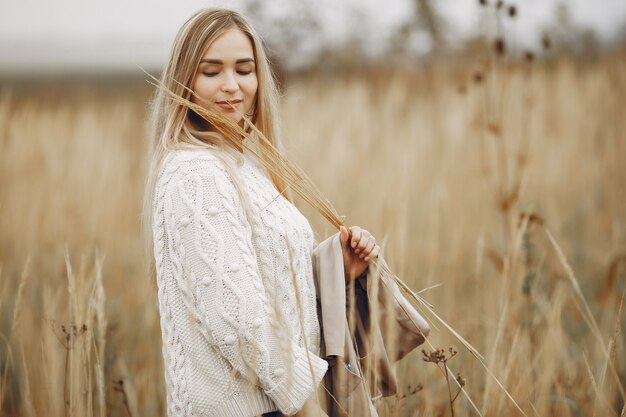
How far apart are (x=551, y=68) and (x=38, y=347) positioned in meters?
5.23

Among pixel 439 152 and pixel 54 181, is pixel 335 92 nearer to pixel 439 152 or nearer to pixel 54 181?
pixel 439 152

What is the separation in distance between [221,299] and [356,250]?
1.29 feet

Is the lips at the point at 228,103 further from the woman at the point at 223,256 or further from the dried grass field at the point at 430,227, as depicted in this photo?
the dried grass field at the point at 430,227

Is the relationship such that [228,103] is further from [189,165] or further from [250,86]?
[189,165]

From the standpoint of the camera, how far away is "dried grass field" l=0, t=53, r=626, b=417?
79.6 inches

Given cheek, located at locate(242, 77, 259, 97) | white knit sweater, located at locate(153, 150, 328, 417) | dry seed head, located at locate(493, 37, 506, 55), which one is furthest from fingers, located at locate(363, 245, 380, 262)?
dry seed head, located at locate(493, 37, 506, 55)

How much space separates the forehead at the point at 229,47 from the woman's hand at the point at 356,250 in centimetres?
53

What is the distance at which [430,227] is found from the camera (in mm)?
3387

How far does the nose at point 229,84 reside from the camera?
58.1 inches

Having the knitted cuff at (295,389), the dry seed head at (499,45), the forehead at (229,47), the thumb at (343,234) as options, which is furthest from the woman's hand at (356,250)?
the dry seed head at (499,45)

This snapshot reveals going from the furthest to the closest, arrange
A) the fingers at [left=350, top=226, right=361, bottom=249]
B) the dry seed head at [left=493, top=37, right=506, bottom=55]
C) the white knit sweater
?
the dry seed head at [left=493, top=37, right=506, bottom=55] → the fingers at [left=350, top=226, right=361, bottom=249] → the white knit sweater

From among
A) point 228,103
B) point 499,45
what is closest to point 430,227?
point 499,45

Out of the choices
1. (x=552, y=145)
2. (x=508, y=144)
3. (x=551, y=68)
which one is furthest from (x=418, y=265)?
(x=551, y=68)

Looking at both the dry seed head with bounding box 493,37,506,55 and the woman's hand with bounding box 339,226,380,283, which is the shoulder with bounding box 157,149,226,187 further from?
the dry seed head with bounding box 493,37,506,55
